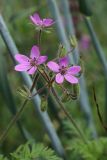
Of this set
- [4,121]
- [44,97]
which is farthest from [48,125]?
[4,121]

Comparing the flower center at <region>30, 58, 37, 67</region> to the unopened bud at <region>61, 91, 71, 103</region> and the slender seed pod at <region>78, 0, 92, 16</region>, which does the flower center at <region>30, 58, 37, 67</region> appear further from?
the slender seed pod at <region>78, 0, 92, 16</region>

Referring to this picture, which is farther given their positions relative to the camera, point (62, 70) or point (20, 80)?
point (20, 80)

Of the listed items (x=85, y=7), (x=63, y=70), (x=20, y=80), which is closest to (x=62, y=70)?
(x=63, y=70)

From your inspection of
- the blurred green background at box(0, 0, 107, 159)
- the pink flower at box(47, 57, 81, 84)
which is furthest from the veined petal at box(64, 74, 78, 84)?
the blurred green background at box(0, 0, 107, 159)

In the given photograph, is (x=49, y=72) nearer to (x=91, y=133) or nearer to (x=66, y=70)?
(x=66, y=70)

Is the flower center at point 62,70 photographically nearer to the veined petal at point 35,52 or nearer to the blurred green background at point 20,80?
the veined petal at point 35,52

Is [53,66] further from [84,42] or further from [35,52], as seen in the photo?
[84,42]

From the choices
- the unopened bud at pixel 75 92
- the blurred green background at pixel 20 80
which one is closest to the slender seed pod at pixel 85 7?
the blurred green background at pixel 20 80

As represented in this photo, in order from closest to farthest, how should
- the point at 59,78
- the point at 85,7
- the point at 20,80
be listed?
the point at 59,78 → the point at 85,7 → the point at 20,80
